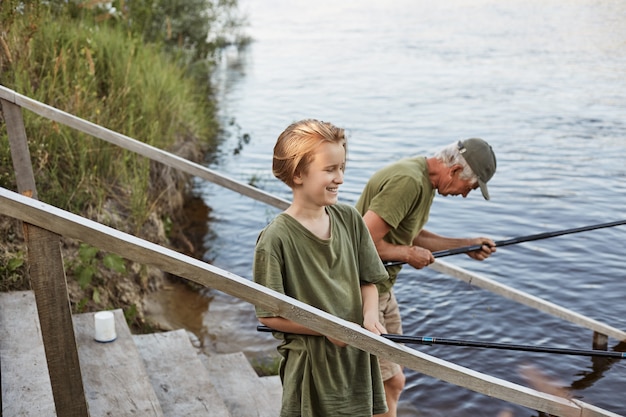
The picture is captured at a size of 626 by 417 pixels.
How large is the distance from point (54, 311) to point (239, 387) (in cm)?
218

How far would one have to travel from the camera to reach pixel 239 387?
4504 millimetres

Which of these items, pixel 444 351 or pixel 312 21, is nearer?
pixel 444 351

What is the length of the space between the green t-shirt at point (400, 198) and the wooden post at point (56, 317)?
5.85 ft

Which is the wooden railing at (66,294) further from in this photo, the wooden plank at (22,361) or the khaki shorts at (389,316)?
the wooden plank at (22,361)

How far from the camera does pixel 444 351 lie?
19.9 ft

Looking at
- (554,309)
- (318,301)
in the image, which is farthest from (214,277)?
(554,309)

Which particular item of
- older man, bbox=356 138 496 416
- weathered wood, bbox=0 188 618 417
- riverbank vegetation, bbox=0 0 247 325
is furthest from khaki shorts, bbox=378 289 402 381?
riverbank vegetation, bbox=0 0 247 325

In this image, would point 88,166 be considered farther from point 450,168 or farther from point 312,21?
point 312,21

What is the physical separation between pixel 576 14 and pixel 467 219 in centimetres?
1686

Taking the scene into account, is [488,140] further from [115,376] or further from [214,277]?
[214,277]

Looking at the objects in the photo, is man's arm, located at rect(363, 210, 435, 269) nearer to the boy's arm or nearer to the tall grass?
the boy's arm

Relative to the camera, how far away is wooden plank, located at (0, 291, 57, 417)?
3.35 meters

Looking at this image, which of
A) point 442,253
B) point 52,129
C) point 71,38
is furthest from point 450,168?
point 71,38

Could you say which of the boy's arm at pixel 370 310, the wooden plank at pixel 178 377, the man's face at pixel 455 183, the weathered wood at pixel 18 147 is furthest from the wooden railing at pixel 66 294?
the weathered wood at pixel 18 147
